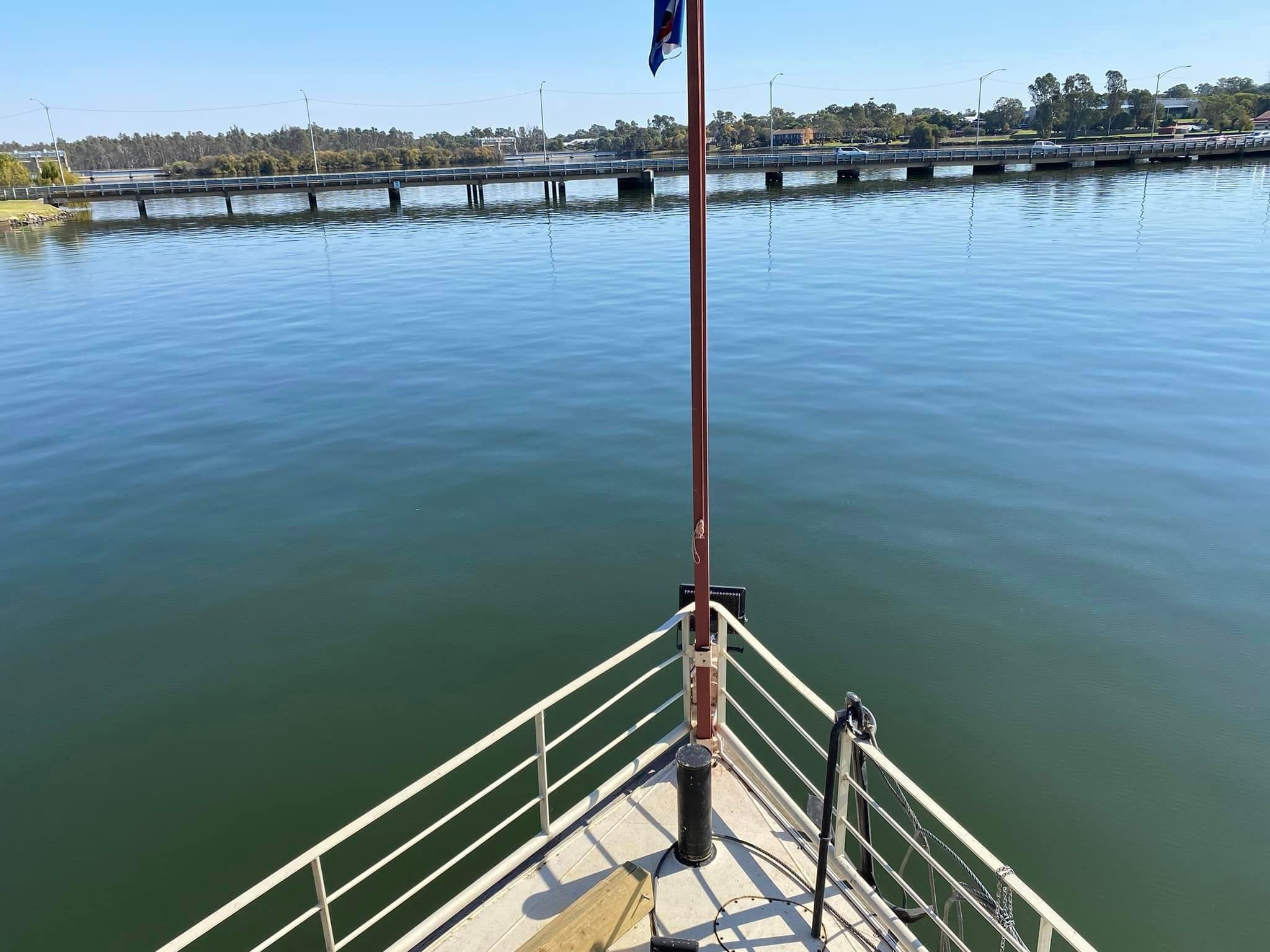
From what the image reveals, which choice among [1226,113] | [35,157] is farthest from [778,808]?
[1226,113]

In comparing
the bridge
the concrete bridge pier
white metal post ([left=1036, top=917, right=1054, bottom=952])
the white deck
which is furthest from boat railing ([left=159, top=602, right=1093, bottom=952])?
the concrete bridge pier

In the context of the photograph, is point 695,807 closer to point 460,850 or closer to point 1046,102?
point 460,850

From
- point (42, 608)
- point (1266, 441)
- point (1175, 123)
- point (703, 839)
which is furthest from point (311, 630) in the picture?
point (1175, 123)

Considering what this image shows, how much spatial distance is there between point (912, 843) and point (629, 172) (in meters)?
91.1

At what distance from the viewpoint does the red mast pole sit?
16.5 ft

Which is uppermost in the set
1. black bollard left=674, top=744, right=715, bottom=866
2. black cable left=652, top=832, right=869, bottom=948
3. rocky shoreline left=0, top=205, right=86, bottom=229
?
rocky shoreline left=0, top=205, right=86, bottom=229

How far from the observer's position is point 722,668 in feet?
22.6

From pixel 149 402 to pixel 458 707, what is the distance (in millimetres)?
17216

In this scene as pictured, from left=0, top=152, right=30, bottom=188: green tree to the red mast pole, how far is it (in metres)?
104

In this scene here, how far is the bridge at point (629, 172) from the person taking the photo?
80.1m

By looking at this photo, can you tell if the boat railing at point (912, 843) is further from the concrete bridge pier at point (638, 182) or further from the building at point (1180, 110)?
the building at point (1180, 110)

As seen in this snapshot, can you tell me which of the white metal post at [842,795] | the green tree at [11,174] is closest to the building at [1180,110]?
the green tree at [11,174]

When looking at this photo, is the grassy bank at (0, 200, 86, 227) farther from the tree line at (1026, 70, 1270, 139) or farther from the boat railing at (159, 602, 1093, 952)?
the tree line at (1026, 70, 1270, 139)

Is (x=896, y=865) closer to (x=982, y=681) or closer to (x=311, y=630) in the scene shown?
(x=982, y=681)
